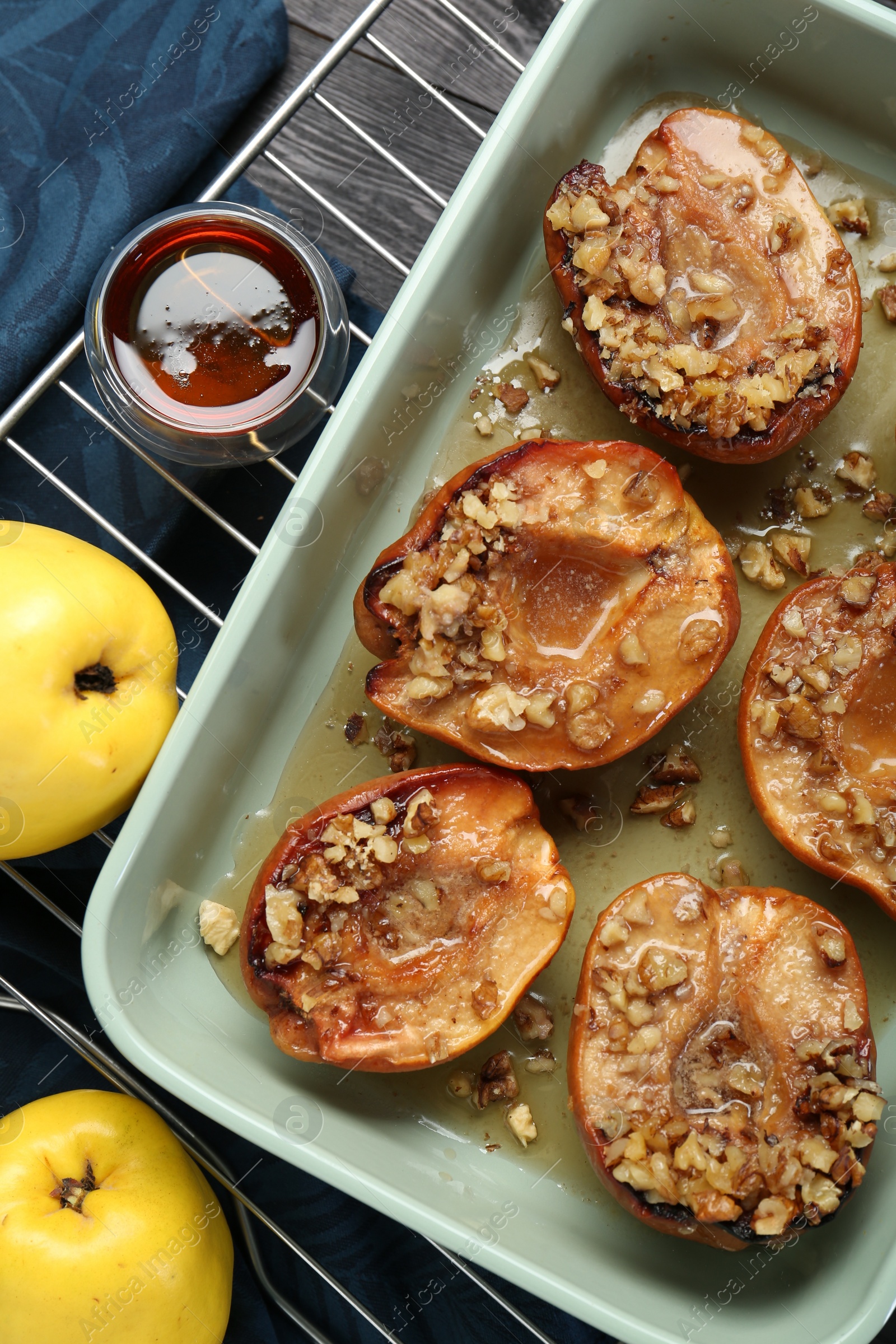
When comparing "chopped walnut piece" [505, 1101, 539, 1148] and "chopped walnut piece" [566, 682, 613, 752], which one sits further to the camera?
"chopped walnut piece" [505, 1101, 539, 1148]

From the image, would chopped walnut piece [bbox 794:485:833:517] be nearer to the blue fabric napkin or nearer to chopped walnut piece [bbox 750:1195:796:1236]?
chopped walnut piece [bbox 750:1195:796:1236]

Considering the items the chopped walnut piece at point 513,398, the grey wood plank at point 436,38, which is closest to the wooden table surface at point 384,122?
the grey wood plank at point 436,38

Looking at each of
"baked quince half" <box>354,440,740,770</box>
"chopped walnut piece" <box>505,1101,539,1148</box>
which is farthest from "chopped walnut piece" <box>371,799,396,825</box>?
"chopped walnut piece" <box>505,1101,539,1148</box>

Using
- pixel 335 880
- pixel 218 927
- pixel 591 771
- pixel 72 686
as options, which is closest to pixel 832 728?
pixel 591 771

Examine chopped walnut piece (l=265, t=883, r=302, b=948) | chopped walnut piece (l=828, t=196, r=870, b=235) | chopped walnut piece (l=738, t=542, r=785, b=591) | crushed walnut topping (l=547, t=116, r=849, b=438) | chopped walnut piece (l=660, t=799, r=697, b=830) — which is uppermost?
chopped walnut piece (l=828, t=196, r=870, b=235)

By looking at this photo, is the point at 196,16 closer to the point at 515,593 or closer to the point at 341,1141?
the point at 515,593
